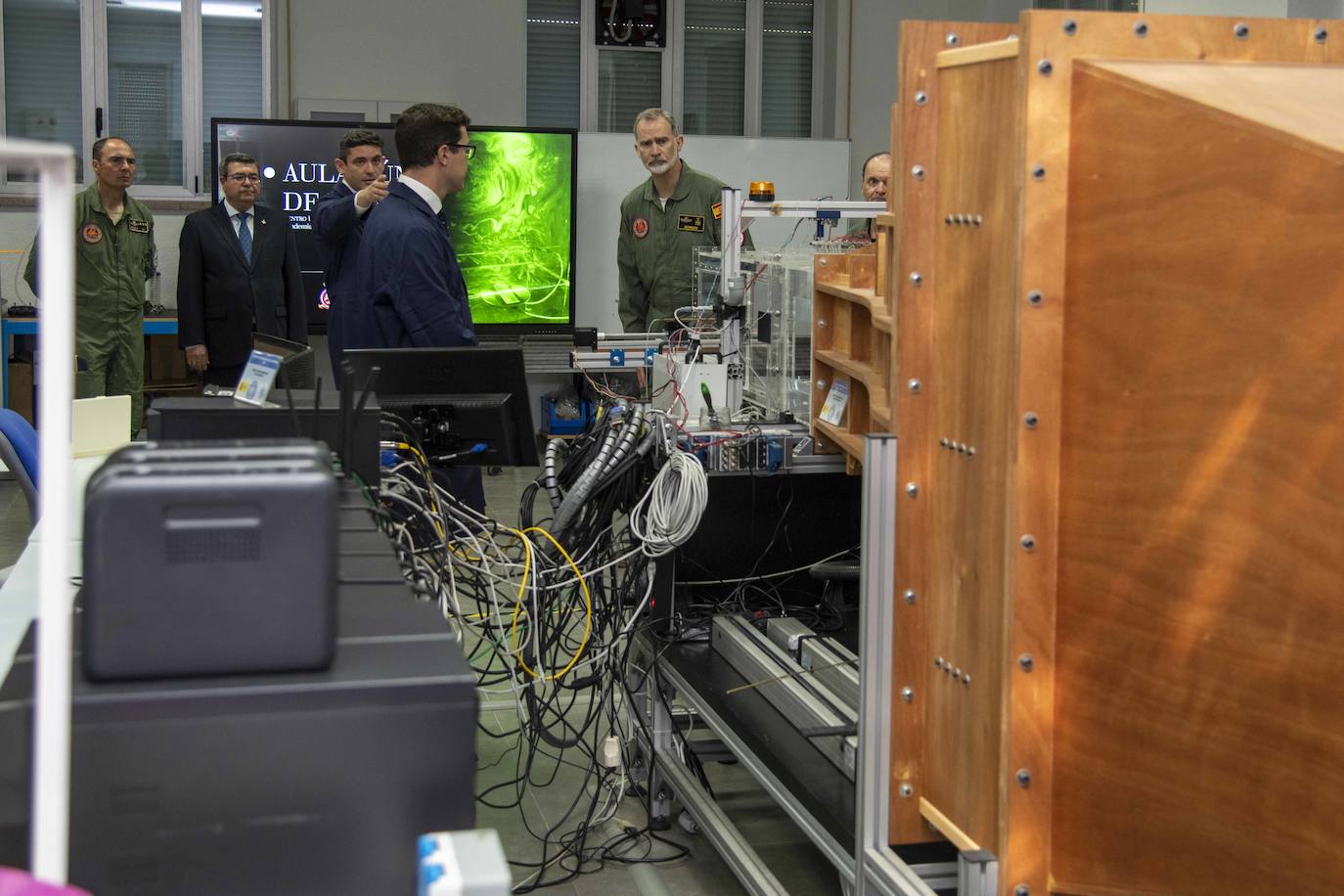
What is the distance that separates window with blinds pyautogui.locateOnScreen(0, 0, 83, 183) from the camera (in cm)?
773

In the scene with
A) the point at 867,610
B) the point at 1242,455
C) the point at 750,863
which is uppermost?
the point at 1242,455

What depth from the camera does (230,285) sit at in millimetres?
6559

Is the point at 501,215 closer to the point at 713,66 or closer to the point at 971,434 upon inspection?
the point at 713,66

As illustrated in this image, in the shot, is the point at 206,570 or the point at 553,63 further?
the point at 553,63

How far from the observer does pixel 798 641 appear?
2863 mm

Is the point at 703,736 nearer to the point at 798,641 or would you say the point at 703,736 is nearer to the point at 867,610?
the point at 798,641

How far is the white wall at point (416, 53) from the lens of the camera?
7988 mm

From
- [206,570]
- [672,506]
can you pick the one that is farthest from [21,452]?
[206,570]

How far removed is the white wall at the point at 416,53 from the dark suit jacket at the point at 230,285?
1629 mm

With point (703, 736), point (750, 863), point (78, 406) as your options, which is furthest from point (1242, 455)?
point (78, 406)

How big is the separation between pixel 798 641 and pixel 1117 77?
1.49 meters

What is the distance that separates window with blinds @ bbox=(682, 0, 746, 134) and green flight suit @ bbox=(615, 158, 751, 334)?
2.77 meters

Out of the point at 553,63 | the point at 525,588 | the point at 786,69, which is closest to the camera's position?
the point at 525,588

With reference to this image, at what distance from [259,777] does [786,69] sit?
824cm
